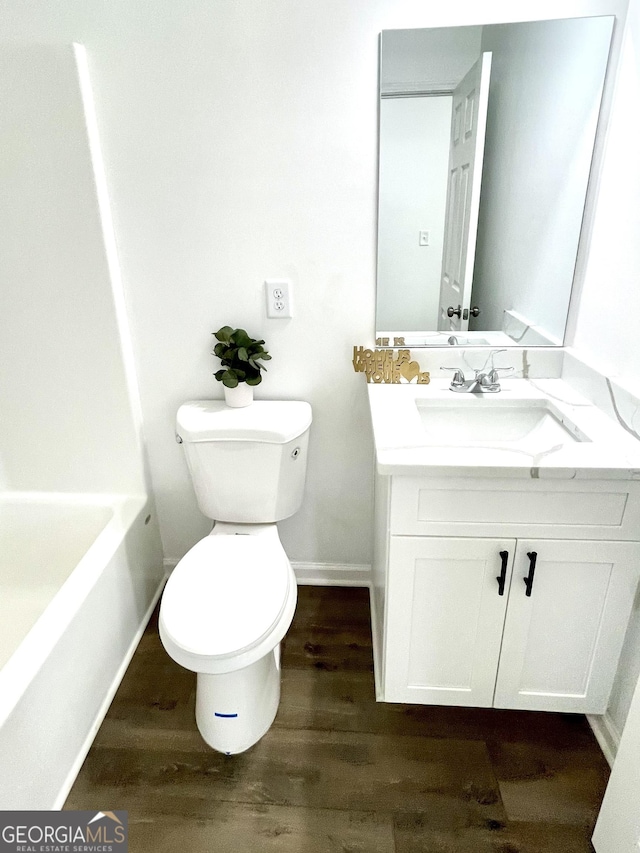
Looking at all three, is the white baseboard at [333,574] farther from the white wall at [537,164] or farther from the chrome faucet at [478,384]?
the white wall at [537,164]

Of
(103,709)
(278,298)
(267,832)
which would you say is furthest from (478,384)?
(103,709)

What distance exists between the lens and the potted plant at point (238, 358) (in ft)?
5.17

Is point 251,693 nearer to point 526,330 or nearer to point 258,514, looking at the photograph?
point 258,514

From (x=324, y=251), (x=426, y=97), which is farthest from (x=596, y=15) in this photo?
(x=324, y=251)

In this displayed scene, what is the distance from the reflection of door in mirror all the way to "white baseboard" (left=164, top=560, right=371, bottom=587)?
97cm

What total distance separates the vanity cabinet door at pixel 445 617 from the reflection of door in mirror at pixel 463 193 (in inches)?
29.3

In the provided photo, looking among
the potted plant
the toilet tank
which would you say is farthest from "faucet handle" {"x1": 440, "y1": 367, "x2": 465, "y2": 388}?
the potted plant

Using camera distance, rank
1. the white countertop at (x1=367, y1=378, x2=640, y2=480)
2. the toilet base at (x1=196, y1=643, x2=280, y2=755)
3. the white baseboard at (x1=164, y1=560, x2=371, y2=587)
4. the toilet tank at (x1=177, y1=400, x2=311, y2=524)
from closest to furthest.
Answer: the white countertop at (x1=367, y1=378, x2=640, y2=480) < the toilet base at (x1=196, y1=643, x2=280, y2=755) < the toilet tank at (x1=177, y1=400, x2=311, y2=524) < the white baseboard at (x1=164, y1=560, x2=371, y2=587)

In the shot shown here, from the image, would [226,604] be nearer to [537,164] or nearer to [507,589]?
[507,589]

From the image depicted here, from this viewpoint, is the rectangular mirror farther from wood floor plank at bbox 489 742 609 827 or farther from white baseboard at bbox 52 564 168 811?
white baseboard at bbox 52 564 168 811

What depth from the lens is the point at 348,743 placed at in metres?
1.41

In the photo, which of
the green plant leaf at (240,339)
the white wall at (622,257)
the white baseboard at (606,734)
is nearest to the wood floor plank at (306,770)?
the white baseboard at (606,734)

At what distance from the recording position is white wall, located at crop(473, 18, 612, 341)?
136 centimetres

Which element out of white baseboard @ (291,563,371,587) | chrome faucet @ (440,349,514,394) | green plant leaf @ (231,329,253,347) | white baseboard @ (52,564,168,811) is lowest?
white baseboard @ (52,564,168,811)
